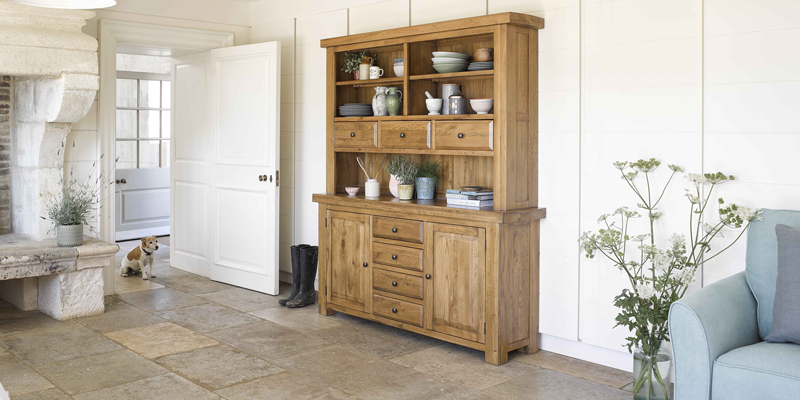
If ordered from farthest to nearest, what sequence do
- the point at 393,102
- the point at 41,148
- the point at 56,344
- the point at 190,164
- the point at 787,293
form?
the point at 190,164 → the point at 41,148 → the point at 393,102 → the point at 56,344 → the point at 787,293

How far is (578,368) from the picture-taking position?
3990 millimetres

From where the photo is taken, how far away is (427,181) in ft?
15.4

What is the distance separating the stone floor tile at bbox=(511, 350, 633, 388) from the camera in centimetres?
380

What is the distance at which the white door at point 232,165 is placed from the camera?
18.9ft

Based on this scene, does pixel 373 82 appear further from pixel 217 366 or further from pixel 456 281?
pixel 217 366

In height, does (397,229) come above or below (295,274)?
above

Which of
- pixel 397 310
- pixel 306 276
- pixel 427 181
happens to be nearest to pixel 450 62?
pixel 427 181

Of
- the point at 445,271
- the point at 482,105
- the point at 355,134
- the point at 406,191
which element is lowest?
the point at 445,271

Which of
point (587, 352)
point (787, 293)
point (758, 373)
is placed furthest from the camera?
point (587, 352)

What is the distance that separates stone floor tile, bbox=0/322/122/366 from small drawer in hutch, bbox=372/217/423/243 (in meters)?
1.84

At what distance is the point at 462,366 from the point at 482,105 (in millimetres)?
1590

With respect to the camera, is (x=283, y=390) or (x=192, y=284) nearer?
(x=283, y=390)

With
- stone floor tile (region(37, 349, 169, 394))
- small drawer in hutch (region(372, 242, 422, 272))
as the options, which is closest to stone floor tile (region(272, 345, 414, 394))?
small drawer in hutch (region(372, 242, 422, 272))

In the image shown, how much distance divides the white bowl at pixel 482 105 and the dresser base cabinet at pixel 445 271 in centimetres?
64
